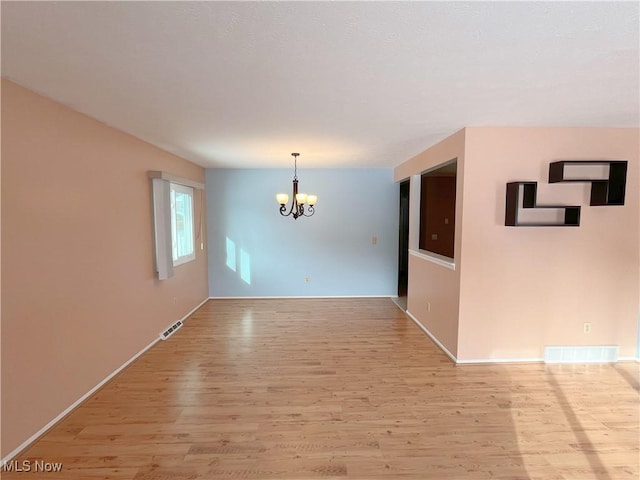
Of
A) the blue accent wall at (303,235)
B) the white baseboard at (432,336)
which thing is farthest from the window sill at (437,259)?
the blue accent wall at (303,235)

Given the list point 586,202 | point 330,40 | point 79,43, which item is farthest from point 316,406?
point 586,202

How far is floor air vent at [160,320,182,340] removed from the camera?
3740 millimetres

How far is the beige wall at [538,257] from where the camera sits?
295cm

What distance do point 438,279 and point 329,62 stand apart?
9.12 ft

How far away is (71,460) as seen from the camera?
1.88 m

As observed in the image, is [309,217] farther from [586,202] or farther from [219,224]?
[586,202]

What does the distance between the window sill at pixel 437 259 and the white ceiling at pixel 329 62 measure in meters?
1.42

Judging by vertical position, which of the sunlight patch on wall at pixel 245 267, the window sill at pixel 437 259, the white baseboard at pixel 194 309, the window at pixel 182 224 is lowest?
the white baseboard at pixel 194 309

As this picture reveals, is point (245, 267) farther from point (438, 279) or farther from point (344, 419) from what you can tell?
point (344, 419)

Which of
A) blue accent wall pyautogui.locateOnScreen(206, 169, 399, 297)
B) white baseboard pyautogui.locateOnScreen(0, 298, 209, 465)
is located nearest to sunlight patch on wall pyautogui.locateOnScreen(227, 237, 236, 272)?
blue accent wall pyautogui.locateOnScreen(206, 169, 399, 297)

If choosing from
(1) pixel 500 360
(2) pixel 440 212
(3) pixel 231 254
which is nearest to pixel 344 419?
(1) pixel 500 360

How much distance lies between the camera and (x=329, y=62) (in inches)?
64.6

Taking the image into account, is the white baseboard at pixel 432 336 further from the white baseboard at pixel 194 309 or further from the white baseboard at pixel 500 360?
the white baseboard at pixel 194 309

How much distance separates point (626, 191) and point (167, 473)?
4524 mm
